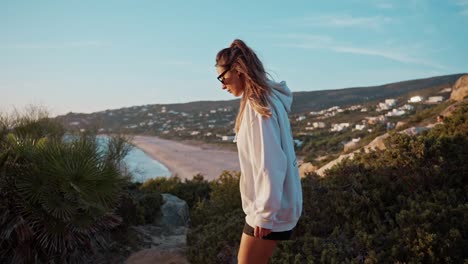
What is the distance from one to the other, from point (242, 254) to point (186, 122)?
8117 centimetres

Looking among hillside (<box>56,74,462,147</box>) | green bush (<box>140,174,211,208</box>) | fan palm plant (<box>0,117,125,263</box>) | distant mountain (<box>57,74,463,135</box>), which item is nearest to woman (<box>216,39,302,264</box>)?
fan palm plant (<box>0,117,125,263</box>)

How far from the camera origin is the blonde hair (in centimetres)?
221

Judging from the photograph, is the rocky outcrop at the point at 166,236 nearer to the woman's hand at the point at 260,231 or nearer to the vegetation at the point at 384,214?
the vegetation at the point at 384,214

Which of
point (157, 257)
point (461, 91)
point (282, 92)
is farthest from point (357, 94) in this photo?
point (282, 92)

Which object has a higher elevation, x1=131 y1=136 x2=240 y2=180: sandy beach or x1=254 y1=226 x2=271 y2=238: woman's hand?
x1=254 y1=226 x2=271 y2=238: woman's hand

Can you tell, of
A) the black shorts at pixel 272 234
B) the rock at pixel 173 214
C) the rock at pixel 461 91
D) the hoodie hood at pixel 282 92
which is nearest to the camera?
the black shorts at pixel 272 234

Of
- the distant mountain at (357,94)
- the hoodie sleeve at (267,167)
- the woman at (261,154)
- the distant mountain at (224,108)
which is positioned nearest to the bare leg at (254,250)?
the woman at (261,154)

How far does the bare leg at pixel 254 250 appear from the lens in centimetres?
221

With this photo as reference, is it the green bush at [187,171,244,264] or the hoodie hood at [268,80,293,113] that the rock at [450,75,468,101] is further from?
the hoodie hood at [268,80,293,113]

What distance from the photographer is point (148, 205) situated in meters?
8.42

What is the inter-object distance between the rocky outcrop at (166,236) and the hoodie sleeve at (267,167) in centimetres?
373

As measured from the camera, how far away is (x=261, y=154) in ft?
6.88

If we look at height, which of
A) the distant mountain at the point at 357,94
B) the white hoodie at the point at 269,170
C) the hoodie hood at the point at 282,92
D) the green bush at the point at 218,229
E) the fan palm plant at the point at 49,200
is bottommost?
the green bush at the point at 218,229

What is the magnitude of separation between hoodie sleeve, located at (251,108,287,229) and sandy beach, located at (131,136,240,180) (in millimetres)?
26503
